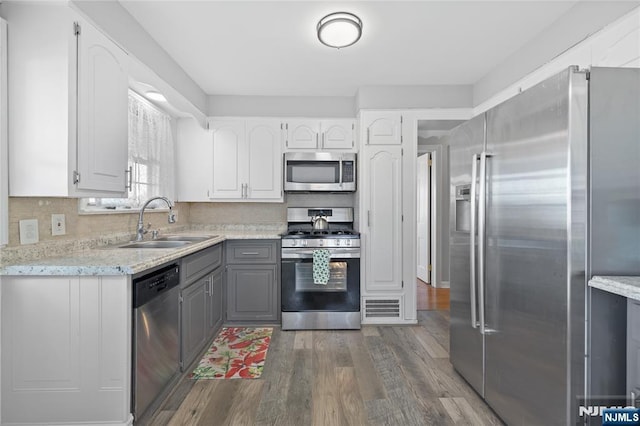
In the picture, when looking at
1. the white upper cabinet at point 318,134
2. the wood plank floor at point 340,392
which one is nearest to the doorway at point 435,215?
the white upper cabinet at point 318,134

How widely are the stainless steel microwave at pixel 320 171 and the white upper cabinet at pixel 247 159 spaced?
0.49ft

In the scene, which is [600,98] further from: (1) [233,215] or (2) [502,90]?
(1) [233,215]

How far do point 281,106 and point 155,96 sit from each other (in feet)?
4.47

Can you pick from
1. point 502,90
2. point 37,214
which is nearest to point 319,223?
point 502,90

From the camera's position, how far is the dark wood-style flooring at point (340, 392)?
1916 millimetres

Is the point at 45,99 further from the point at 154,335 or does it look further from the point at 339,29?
the point at 339,29

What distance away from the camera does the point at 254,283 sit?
3.38m

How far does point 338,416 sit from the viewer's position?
1931 mm

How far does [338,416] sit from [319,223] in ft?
7.11

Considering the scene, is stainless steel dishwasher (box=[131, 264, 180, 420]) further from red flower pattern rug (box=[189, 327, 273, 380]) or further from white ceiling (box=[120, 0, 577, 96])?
white ceiling (box=[120, 0, 577, 96])

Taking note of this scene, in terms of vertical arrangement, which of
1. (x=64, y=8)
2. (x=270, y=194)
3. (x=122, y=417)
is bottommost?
(x=122, y=417)

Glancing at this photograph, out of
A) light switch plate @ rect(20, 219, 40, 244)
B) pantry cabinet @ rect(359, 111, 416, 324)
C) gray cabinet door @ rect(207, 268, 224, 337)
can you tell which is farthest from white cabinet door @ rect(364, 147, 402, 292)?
light switch plate @ rect(20, 219, 40, 244)

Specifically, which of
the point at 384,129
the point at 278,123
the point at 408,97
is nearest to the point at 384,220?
the point at 384,129

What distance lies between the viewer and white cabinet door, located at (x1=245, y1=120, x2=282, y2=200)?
372 cm
